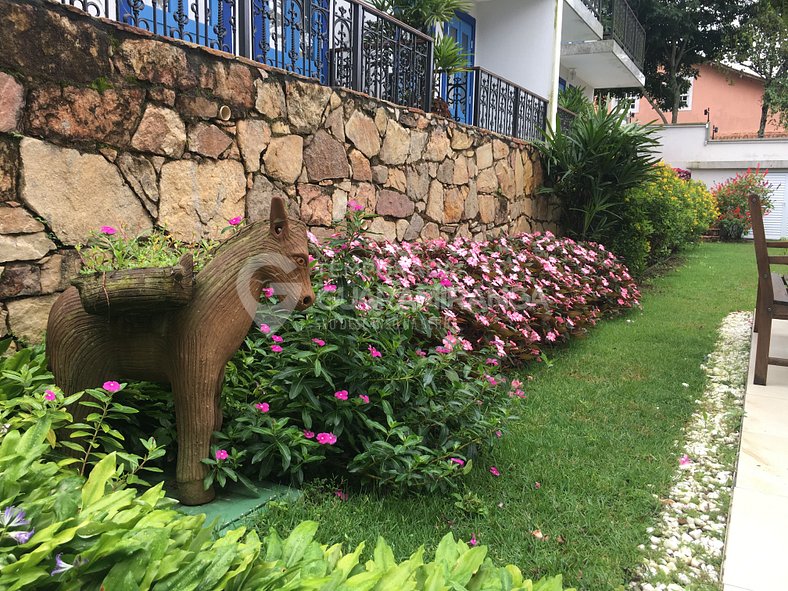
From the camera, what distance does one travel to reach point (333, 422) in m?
2.50

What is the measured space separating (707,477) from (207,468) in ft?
8.08

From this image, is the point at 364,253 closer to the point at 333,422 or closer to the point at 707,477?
the point at 333,422

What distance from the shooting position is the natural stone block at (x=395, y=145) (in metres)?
5.33

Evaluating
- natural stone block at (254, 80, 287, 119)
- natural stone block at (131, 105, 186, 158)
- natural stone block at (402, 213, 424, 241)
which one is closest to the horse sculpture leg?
natural stone block at (131, 105, 186, 158)

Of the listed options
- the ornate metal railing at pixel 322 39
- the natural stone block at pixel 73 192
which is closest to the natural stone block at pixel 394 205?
the ornate metal railing at pixel 322 39

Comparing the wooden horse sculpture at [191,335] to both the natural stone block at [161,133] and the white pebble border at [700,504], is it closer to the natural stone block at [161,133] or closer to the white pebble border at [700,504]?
the natural stone block at [161,133]

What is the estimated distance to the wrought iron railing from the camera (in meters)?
7.13

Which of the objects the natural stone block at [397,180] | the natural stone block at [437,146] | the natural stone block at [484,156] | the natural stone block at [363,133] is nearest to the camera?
the natural stone block at [363,133]

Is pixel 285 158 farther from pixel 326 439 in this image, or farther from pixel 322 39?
pixel 326 439

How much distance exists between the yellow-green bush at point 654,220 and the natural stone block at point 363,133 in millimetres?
4496

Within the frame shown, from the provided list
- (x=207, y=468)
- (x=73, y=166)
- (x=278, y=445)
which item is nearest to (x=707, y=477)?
(x=278, y=445)

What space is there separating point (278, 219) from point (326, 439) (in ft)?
3.05

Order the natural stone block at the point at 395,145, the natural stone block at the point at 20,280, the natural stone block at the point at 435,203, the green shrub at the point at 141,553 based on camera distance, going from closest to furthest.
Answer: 1. the green shrub at the point at 141,553
2. the natural stone block at the point at 20,280
3. the natural stone block at the point at 395,145
4. the natural stone block at the point at 435,203

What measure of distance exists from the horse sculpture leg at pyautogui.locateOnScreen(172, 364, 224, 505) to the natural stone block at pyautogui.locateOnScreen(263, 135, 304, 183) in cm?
230
